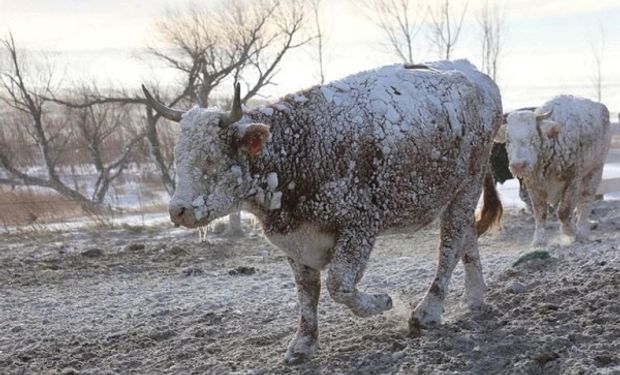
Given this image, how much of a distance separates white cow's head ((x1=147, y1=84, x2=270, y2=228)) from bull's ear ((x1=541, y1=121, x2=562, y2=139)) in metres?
6.45

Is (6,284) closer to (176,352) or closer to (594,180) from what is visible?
(176,352)

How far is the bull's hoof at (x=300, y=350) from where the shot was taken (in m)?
4.99

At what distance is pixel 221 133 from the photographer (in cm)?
448

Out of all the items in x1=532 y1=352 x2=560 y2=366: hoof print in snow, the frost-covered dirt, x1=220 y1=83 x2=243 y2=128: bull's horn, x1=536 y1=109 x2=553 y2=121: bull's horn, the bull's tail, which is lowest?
the frost-covered dirt

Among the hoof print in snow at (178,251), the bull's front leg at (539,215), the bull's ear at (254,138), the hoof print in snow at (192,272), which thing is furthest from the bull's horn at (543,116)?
the bull's ear at (254,138)

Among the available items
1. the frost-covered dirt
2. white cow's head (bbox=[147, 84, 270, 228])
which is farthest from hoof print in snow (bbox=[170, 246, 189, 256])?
white cow's head (bbox=[147, 84, 270, 228])

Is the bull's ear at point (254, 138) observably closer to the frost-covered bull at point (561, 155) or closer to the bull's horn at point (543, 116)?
the frost-covered bull at point (561, 155)

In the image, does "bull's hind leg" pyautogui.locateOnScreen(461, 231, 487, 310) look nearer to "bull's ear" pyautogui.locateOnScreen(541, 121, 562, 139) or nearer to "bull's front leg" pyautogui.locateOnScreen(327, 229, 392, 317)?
"bull's front leg" pyautogui.locateOnScreen(327, 229, 392, 317)

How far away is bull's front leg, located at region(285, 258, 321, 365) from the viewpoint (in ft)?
16.6

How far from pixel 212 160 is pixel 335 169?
0.75 m

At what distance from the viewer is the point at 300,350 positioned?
5035mm

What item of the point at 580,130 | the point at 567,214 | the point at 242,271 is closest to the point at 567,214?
the point at 567,214

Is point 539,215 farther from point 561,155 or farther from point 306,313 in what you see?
point 306,313

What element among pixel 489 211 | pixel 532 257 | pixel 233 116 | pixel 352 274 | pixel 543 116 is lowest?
pixel 532 257
